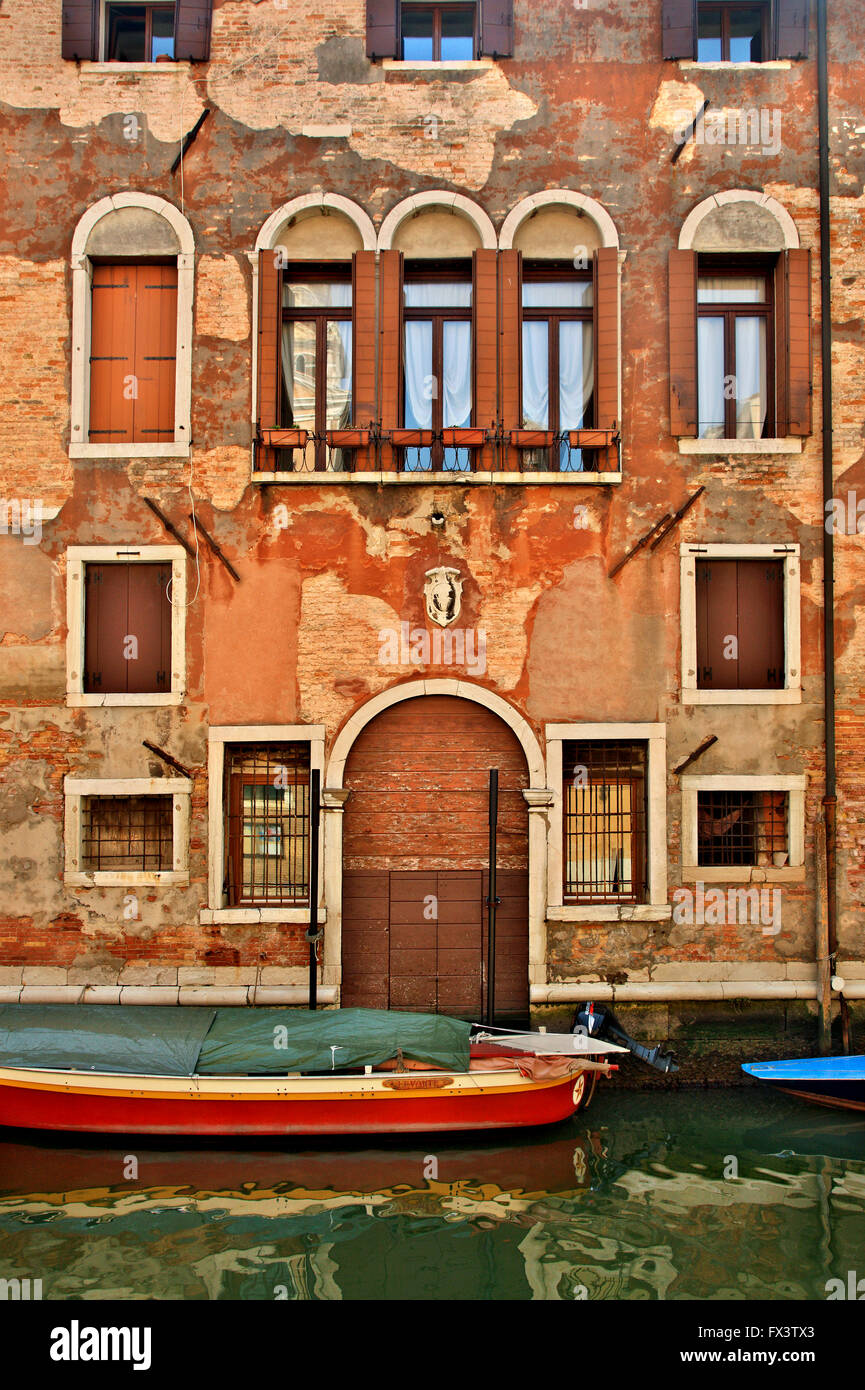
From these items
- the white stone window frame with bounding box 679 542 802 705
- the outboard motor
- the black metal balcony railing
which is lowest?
the outboard motor

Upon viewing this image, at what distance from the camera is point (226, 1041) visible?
912cm

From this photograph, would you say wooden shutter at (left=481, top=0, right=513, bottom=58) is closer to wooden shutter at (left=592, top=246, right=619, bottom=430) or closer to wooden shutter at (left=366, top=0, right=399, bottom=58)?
wooden shutter at (left=366, top=0, right=399, bottom=58)

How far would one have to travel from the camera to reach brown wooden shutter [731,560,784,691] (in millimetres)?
11172

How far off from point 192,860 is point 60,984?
194 cm

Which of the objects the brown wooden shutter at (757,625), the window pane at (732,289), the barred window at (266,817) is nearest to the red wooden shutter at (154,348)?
the barred window at (266,817)

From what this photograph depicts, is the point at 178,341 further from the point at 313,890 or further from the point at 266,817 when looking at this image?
the point at 313,890

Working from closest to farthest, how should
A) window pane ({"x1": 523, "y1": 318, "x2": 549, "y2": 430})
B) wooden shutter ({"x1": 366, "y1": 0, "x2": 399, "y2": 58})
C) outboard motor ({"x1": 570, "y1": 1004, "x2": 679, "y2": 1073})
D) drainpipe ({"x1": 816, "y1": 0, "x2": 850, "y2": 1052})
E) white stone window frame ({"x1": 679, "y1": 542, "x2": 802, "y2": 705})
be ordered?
outboard motor ({"x1": 570, "y1": 1004, "x2": 679, "y2": 1073}) < drainpipe ({"x1": 816, "y1": 0, "x2": 850, "y2": 1052}) < white stone window frame ({"x1": 679, "y1": 542, "x2": 802, "y2": 705}) < wooden shutter ({"x1": 366, "y1": 0, "x2": 399, "y2": 58}) < window pane ({"x1": 523, "y1": 318, "x2": 549, "y2": 430})

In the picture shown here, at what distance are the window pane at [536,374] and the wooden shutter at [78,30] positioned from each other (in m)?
5.71

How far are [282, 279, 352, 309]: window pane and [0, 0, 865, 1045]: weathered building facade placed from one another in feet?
1.04

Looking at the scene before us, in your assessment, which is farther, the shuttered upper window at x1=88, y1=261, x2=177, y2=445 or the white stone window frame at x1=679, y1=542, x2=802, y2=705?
the shuttered upper window at x1=88, y1=261, x2=177, y2=445

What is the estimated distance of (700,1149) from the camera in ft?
29.8

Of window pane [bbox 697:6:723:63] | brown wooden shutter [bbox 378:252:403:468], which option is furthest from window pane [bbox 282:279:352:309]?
window pane [bbox 697:6:723:63]

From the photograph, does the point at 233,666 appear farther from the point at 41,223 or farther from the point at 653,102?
the point at 653,102

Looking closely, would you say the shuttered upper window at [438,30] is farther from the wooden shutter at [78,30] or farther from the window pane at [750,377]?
the window pane at [750,377]
